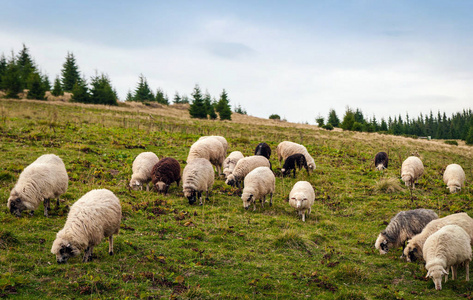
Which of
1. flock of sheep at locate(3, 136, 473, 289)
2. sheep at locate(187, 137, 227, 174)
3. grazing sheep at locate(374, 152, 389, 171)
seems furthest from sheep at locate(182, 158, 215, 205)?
grazing sheep at locate(374, 152, 389, 171)

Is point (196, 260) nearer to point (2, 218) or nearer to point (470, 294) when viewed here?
point (2, 218)

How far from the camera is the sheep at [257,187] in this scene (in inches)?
489

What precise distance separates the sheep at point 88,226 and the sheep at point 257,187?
562cm

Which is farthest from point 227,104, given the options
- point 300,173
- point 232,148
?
point 300,173

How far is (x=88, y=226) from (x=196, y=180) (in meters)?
5.71

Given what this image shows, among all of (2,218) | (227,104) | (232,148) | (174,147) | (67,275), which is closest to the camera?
(67,275)

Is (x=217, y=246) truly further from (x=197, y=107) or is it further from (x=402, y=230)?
(x=197, y=107)

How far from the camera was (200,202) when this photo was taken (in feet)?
40.5

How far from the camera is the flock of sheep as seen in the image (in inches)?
287

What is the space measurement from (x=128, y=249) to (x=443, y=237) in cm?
798

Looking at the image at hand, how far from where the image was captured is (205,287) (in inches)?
264

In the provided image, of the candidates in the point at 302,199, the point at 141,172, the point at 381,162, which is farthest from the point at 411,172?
the point at 141,172

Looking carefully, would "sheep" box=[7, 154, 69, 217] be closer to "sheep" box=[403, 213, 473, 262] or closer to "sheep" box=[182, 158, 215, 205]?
"sheep" box=[182, 158, 215, 205]

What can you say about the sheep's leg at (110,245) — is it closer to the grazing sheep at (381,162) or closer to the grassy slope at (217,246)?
the grassy slope at (217,246)
